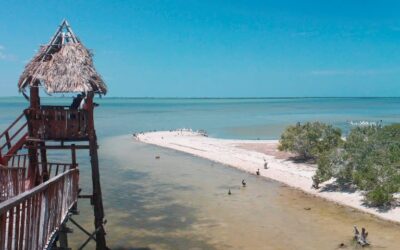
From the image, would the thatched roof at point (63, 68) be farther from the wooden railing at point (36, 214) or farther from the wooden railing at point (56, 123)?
the wooden railing at point (36, 214)

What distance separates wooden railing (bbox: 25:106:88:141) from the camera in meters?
14.5

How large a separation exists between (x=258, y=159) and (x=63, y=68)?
2570cm

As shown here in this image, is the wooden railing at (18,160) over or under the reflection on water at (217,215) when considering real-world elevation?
over

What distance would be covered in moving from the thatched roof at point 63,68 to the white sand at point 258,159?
577 inches

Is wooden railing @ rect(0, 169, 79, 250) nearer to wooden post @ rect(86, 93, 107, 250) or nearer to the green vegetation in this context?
wooden post @ rect(86, 93, 107, 250)

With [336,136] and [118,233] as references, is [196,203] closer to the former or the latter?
[118,233]

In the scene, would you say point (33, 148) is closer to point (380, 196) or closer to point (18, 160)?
point (18, 160)

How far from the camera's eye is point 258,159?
3847 cm

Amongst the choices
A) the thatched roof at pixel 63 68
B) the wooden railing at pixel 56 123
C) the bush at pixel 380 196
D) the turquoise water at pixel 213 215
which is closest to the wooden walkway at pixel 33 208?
the wooden railing at pixel 56 123

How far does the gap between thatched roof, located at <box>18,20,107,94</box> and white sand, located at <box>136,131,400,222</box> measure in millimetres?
14649

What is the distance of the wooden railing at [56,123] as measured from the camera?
14.5m

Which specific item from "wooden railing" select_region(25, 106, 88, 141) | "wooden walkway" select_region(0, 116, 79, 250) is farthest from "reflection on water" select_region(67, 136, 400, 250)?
"wooden walkway" select_region(0, 116, 79, 250)

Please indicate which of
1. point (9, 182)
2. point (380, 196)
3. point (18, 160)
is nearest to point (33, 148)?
point (18, 160)

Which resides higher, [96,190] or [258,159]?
[96,190]
